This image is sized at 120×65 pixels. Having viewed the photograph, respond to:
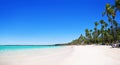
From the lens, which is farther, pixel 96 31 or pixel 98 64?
pixel 96 31

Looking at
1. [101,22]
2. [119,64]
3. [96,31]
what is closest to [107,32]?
[101,22]

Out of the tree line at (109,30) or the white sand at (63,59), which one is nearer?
the white sand at (63,59)

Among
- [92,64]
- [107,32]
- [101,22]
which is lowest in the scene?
[92,64]

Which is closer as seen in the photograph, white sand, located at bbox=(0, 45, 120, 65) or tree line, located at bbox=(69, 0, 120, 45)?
white sand, located at bbox=(0, 45, 120, 65)

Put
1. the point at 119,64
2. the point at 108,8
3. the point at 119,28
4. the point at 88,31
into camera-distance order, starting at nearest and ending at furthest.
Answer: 1. the point at 119,64
2. the point at 108,8
3. the point at 119,28
4. the point at 88,31

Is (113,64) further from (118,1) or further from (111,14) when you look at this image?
(111,14)

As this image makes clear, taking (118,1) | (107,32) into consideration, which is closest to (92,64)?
(118,1)

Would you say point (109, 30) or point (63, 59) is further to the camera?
point (109, 30)

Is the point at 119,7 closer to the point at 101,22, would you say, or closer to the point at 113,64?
the point at 113,64

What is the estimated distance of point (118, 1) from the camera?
37.2 metres

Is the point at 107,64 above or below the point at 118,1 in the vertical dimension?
below

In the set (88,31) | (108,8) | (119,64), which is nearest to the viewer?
(119,64)

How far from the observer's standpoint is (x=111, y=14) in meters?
54.6

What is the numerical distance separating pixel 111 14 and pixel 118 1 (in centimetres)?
1780
